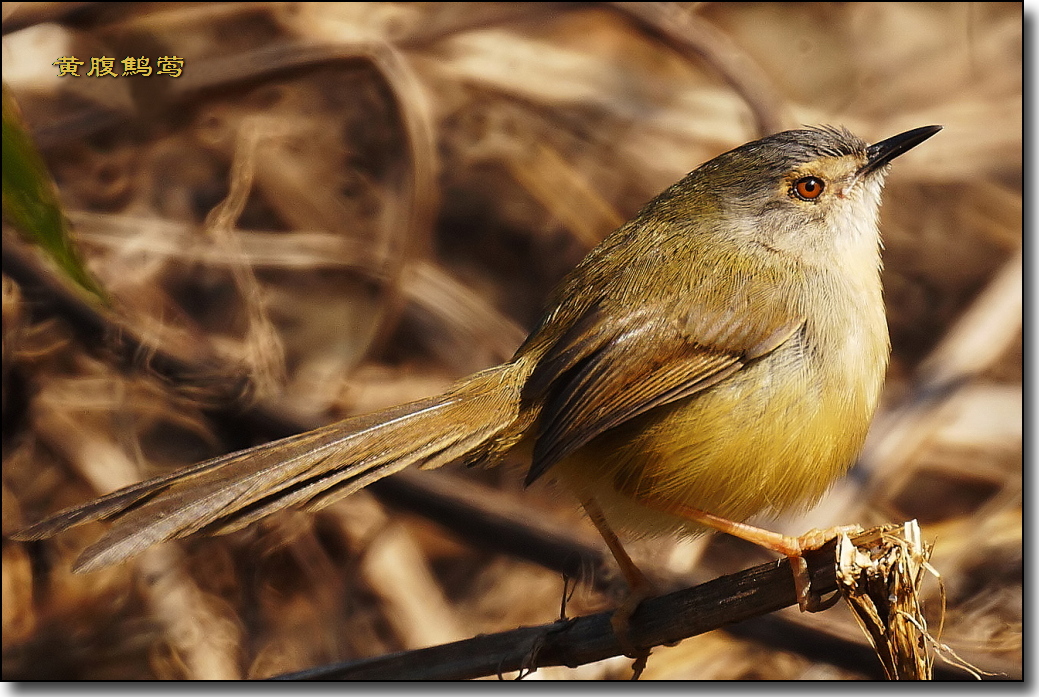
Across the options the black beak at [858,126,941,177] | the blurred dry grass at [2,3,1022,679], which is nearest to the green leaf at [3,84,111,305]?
the black beak at [858,126,941,177]

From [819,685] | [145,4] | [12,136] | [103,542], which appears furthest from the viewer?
[145,4]

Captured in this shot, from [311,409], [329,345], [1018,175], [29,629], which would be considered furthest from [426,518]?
[1018,175]

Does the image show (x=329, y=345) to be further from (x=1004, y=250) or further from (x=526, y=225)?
(x=1004, y=250)

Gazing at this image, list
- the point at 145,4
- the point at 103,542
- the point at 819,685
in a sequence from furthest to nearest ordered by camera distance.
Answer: the point at 145,4 → the point at 819,685 → the point at 103,542

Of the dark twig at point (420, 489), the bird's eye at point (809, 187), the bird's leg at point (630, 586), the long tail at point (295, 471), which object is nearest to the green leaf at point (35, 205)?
the long tail at point (295, 471)

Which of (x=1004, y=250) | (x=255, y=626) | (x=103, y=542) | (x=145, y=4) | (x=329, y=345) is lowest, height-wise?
(x=103, y=542)

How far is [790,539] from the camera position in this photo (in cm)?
203

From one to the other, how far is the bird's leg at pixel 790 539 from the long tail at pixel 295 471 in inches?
17.4

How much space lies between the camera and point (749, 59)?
4.39m

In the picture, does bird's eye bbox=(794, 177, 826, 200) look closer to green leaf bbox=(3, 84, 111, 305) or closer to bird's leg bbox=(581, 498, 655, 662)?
bird's leg bbox=(581, 498, 655, 662)

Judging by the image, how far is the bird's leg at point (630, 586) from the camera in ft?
7.17

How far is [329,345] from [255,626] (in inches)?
48.2

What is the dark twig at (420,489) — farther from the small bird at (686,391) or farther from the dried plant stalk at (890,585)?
the dried plant stalk at (890,585)

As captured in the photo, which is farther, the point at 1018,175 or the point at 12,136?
the point at 1018,175
